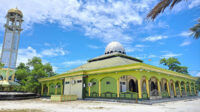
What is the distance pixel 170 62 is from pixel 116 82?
1004 inches

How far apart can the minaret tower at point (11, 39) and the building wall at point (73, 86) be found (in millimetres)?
39639

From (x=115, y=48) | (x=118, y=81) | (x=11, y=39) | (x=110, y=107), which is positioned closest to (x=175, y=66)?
(x=115, y=48)

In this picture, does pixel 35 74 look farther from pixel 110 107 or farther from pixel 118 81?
pixel 110 107

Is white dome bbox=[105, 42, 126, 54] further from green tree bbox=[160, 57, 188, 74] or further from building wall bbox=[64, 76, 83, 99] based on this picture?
green tree bbox=[160, 57, 188, 74]

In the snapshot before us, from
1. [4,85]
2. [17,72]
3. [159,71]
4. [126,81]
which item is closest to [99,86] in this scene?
[126,81]

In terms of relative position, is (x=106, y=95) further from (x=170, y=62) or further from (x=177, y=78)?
(x=170, y=62)

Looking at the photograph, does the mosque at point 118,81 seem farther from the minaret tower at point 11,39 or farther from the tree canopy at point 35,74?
the minaret tower at point 11,39

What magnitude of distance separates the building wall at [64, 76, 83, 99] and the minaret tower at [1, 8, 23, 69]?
39.6 metres

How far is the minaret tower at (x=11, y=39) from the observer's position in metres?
50.7

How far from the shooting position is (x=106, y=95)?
1688cm

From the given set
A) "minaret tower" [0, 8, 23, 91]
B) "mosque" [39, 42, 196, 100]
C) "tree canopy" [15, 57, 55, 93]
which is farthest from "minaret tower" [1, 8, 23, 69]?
"mosque" [39, 42, 196, 100]

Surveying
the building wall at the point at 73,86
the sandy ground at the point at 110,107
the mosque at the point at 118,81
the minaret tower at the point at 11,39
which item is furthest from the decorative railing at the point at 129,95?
the minaret tower at the point at 11,39

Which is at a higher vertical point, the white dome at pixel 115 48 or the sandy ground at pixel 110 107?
the white dome at pixel 115 48

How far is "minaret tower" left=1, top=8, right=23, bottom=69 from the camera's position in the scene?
166 ft
